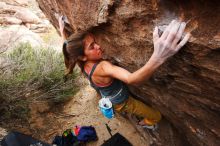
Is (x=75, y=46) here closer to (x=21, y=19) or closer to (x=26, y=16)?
(x=21, y=19)

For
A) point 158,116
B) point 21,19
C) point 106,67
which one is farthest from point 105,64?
point 21,19

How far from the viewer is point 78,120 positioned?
6160 mm

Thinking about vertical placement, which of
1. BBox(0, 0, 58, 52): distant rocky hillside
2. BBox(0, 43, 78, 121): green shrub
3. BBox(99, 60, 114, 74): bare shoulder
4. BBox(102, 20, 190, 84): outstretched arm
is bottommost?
BBox(0, 0, 58, 52): distant rocky hillside

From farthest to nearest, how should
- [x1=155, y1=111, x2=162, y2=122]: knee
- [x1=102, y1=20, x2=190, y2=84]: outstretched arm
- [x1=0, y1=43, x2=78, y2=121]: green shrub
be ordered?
1. [x1=0, y1=43, x2=78, y2=121]: green shrub
2. [x1=155, y1=111, x2=162, y2=122]: knee
3. [x1=102, y1=20, x2=190, y2=84]: outstretched arm

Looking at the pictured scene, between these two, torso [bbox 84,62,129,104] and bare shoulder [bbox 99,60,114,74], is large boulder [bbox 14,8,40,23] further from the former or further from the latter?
bare shoulder [bbox 99,60,114,74]

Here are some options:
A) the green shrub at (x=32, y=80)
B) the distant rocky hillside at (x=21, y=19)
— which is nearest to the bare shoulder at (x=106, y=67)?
the green shrub at (x=32, y=80)

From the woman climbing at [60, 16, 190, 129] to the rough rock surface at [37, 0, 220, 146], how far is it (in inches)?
4.8

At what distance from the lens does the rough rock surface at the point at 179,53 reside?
202 cm

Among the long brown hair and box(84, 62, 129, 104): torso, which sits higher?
the long brown hair

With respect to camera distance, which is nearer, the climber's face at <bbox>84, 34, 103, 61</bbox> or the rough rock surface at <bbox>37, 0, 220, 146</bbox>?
the rough rock surface at <bbox>37, 0, 220, 146</bbox>

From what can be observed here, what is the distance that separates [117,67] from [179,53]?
630mm

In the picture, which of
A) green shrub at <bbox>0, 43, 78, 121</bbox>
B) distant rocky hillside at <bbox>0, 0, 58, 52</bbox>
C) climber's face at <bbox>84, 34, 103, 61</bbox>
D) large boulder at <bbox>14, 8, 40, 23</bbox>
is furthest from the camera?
large boulder at <bbox>14, 8, 40, 23</bbox>

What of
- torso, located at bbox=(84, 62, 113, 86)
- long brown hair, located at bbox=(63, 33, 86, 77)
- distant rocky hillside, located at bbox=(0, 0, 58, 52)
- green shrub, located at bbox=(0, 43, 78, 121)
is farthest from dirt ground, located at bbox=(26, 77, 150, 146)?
distant rocky hillside, located at bbox=(0, 0, 58, 52)

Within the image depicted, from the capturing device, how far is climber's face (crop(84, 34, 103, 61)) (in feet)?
9.43
